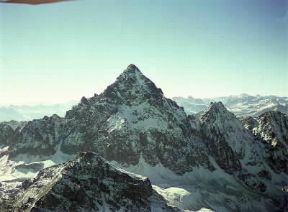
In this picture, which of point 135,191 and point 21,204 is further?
point 135,191

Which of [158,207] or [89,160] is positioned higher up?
[89,160]

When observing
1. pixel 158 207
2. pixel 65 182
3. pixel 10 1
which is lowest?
pixel 158 207

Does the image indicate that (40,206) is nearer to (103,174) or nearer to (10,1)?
(103,174)

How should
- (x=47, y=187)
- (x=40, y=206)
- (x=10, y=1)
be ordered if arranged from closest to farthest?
(x=10, y=1) → (x=40, y=206) → (x=47, y=187)

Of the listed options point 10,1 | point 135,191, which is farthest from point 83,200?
point 10,1

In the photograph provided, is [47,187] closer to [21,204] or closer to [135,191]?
[21,204]

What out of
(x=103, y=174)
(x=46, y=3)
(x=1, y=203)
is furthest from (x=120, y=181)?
(x=46, y=3)

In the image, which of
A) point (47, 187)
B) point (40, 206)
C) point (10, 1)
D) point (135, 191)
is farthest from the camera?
point (135, 191)
